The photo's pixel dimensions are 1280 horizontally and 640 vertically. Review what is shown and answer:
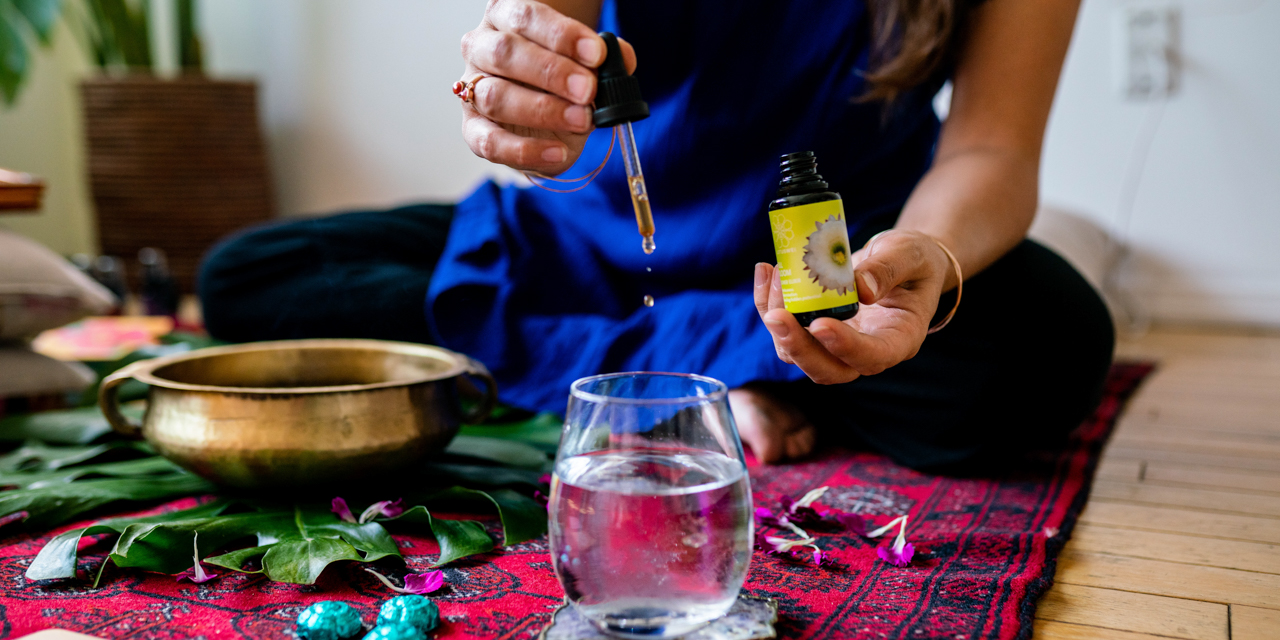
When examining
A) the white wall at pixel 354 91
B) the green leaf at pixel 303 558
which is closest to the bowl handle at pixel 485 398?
the green leaf at pixel 303 558

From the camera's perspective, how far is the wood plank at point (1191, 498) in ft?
3.15

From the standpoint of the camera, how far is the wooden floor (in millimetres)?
690

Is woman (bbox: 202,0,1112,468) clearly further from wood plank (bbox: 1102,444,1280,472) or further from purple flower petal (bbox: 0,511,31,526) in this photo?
purple flower petal (bbox: 0,511,31,526)

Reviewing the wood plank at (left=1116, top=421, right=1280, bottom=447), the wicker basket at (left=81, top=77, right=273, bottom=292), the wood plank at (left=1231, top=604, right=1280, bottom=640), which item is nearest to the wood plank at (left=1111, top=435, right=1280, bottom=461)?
the wood plank at (left=1116, top=421, right=1280, bottom=447)

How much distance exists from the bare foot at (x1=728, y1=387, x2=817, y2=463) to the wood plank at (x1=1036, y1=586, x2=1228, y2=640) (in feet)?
1.31

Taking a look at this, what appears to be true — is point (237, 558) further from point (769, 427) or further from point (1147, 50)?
point (1147, 50)

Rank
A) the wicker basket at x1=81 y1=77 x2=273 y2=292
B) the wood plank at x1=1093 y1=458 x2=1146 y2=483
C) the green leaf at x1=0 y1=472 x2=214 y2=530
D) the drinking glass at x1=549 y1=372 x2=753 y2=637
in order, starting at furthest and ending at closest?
the wicker basket at x1=81 y1=77 x2=273 y2=292
the wood plank at x1=1093 y1=458 x2=1146 y2=483
the green leaf at x1=0 y1=472 x2=214 y2=530
the drinking glass at x1=549 y1=372 x2=753 y2=637

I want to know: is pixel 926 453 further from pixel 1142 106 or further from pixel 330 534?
pixel 1142 106

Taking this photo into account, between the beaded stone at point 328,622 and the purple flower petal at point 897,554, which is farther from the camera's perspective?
the purple flower petal at point 897,554

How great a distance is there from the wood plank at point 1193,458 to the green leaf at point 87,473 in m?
1.11

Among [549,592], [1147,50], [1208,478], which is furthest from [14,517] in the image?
[1147,50]

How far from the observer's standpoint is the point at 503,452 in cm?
102

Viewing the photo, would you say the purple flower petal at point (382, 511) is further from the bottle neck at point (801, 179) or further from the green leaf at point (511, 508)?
the bottle neck at point (801, 179)

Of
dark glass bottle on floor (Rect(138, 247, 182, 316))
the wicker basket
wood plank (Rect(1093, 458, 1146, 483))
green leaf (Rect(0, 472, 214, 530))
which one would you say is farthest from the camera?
the wicker basket
